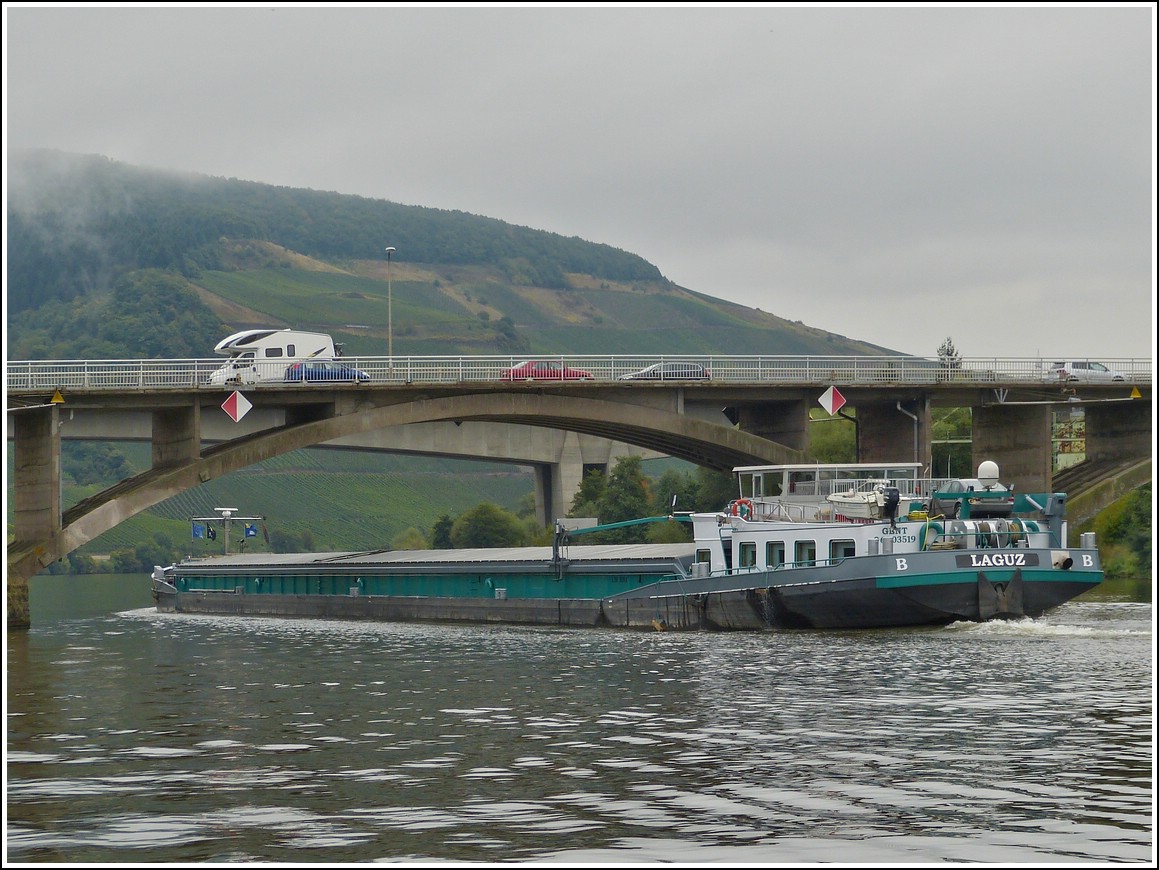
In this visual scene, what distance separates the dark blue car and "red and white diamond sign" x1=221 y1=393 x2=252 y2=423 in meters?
4.65

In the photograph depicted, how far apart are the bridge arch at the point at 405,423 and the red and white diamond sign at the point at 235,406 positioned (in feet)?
6.49

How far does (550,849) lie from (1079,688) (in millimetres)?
17389

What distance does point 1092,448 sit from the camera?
93.1 meters

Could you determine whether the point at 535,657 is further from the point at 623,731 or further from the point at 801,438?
the point at 801,438

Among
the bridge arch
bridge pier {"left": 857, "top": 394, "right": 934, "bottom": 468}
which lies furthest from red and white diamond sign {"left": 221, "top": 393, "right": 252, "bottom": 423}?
bridge pier {"left": 857, "top": 394, "right": 934, "bottom": 468}

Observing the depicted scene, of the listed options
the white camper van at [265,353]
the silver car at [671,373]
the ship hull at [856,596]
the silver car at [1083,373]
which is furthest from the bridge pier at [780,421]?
the ship hull at [856,596]

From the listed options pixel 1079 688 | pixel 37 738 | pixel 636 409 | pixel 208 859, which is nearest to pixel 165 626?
pixel 636 409

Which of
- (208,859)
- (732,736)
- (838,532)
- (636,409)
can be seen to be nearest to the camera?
(208,859)

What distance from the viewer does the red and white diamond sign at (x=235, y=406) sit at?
6381 cm

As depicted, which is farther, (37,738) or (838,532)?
(838,532)

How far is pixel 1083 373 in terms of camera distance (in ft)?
278

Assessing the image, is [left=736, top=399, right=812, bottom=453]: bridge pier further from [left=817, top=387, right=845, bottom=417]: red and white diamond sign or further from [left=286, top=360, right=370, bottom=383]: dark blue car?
[left=286, top=360, right=370, bottom=383]: dark blue car

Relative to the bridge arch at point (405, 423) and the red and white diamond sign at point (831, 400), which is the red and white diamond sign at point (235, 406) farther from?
the red and white diamond sign at point (831, 400)

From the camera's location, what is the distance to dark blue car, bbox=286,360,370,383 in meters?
68.8
